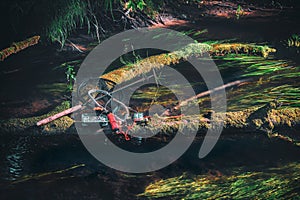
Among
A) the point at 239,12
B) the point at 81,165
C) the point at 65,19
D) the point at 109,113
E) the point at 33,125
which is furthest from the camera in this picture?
the point at 239,12

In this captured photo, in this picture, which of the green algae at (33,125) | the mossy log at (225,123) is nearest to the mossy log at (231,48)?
the mossy log at (225,123)

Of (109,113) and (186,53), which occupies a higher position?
(186,53)

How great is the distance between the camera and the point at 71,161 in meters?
2.18

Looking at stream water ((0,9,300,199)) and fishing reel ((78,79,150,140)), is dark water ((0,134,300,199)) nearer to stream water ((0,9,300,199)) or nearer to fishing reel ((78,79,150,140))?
stream water ((0,9,300,199))

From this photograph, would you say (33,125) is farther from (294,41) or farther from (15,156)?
(294,41)

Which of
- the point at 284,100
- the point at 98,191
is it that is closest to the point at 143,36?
the point at 284,100

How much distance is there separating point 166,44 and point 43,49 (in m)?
1.08

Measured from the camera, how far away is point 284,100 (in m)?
2.48

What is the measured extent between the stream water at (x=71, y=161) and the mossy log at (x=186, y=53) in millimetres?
266

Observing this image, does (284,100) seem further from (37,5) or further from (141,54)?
(37,5)

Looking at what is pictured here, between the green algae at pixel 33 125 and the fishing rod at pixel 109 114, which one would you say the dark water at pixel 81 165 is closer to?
the green algae at pixel 33 125

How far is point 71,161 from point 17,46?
1286 millimetres

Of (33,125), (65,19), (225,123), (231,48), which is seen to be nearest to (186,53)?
(231,48)

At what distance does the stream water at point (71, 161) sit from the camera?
6.48 ft
